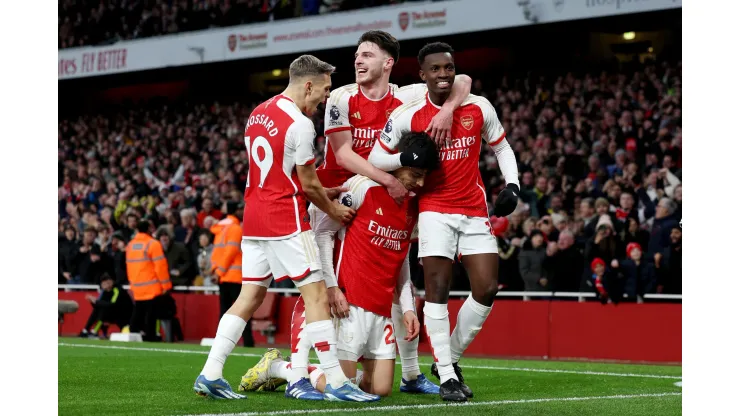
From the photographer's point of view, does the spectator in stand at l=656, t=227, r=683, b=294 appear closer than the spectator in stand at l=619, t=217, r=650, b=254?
Yes

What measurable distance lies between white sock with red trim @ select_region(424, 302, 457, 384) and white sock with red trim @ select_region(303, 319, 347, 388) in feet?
2.25

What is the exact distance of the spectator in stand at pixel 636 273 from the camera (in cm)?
1150

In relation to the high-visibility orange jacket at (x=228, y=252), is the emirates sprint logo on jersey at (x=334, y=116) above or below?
above

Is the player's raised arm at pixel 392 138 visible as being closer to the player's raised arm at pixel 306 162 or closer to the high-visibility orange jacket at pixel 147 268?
the player's raised arm at pixel 306 162

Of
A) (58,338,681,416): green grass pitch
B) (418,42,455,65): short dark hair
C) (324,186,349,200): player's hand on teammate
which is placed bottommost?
(58,338,681,416): green grass pitch

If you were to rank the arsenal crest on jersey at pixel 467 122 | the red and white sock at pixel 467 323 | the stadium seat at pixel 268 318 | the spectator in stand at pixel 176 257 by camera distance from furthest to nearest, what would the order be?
the spectator in stand at pixel 176 257
the stadium seat at pixel 268 318
the red and white sock at pixel 467 323
the arsenal crest on jersey at pixel 467 122

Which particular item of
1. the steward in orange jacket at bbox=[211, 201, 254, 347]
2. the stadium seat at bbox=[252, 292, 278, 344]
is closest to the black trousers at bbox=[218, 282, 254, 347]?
the steward in orange jacket at bbox=[211, 201, 254, 347]

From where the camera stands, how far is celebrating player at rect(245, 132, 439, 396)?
20.3ft

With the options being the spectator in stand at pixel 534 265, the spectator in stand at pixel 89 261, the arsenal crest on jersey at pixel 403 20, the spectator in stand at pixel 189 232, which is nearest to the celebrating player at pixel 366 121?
the spectator in stand at pixel 534 265

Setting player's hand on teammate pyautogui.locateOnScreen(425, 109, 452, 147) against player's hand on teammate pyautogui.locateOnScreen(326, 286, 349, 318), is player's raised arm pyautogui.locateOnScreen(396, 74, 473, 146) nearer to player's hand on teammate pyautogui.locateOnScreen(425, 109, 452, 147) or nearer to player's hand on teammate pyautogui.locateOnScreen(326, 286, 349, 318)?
player's hand on teammate pyautogui.locateOnScreen(425, 109, 452, 147)

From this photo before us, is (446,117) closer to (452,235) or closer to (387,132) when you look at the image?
(387,132)

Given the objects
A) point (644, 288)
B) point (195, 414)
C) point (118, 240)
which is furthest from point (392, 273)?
point (118, 240)

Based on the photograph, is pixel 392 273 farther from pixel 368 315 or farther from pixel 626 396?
pixel 626 396

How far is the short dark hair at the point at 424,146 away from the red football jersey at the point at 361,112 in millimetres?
544
